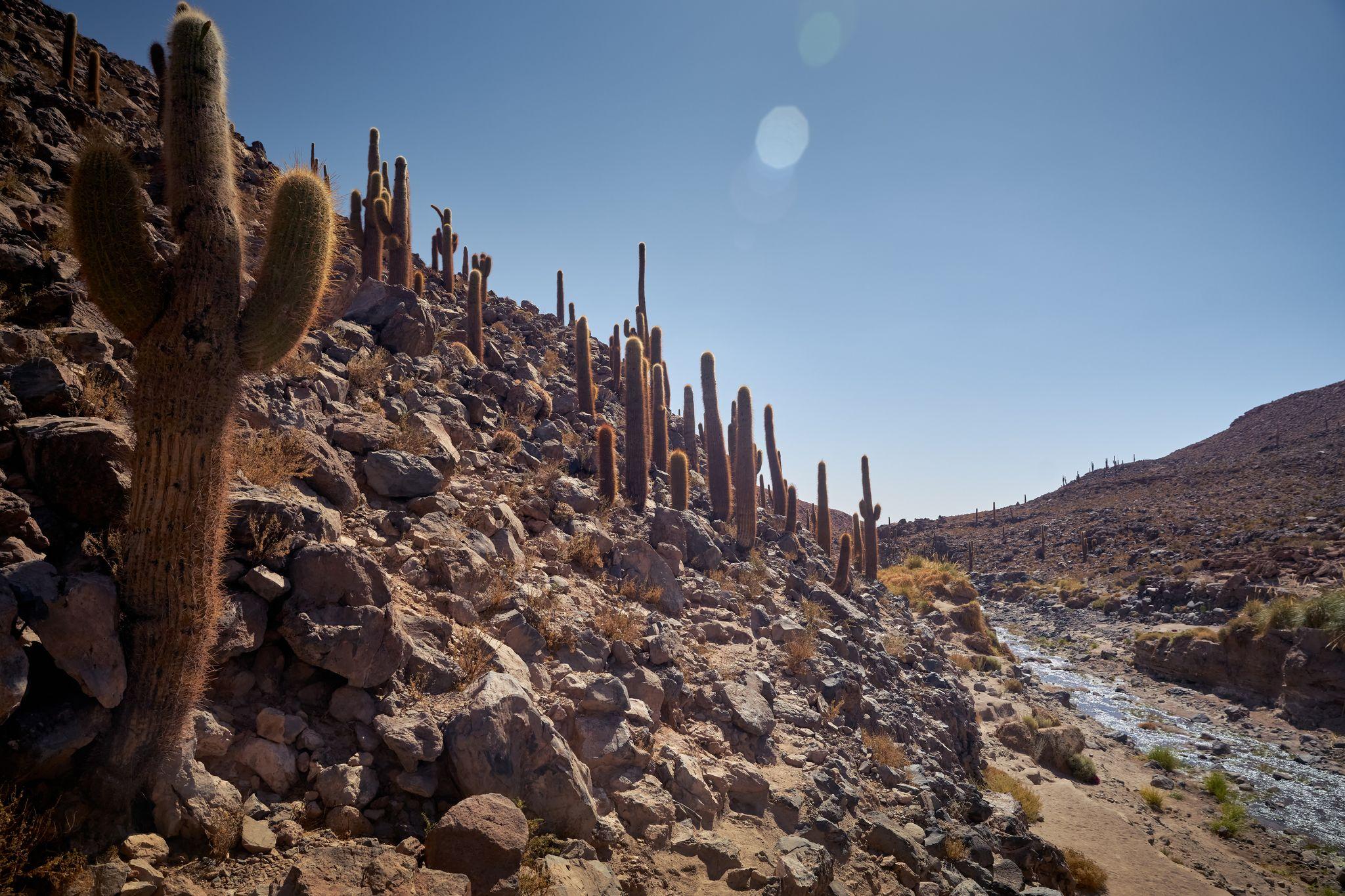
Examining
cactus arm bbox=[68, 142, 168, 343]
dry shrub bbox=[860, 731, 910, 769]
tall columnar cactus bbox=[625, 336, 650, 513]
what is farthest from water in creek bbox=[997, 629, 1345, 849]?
cactus arm bbox=[68, 142, 168, 343]

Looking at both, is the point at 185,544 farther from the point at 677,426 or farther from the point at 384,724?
the point at 677,426

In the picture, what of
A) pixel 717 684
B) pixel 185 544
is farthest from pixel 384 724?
pixel 717 684

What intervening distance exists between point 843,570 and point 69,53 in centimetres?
2834

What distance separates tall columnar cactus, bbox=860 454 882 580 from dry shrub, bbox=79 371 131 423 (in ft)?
89.1

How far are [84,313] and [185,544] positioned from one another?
4.67 m

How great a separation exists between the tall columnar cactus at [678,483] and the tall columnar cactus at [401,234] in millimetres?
9736

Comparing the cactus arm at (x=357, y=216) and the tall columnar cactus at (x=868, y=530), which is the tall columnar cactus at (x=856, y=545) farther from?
the cactus arm at (x=357, y=216)

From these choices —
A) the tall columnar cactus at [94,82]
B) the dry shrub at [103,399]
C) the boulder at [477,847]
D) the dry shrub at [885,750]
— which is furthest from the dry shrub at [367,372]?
the tall columnar cactus at [94,82]

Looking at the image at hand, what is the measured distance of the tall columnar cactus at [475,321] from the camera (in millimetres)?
17812

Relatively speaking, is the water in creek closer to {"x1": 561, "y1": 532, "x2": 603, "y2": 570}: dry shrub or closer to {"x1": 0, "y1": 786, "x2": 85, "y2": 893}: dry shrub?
{"x1": 561, "y1": 532, "x2": 603, "y2": 570}: dry shrub

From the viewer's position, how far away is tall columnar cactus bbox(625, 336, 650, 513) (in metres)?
15.3

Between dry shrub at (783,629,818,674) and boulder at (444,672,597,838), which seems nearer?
boulder at (444,672,597,838)

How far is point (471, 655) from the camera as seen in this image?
6.62m

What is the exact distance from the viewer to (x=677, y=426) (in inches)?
1115
